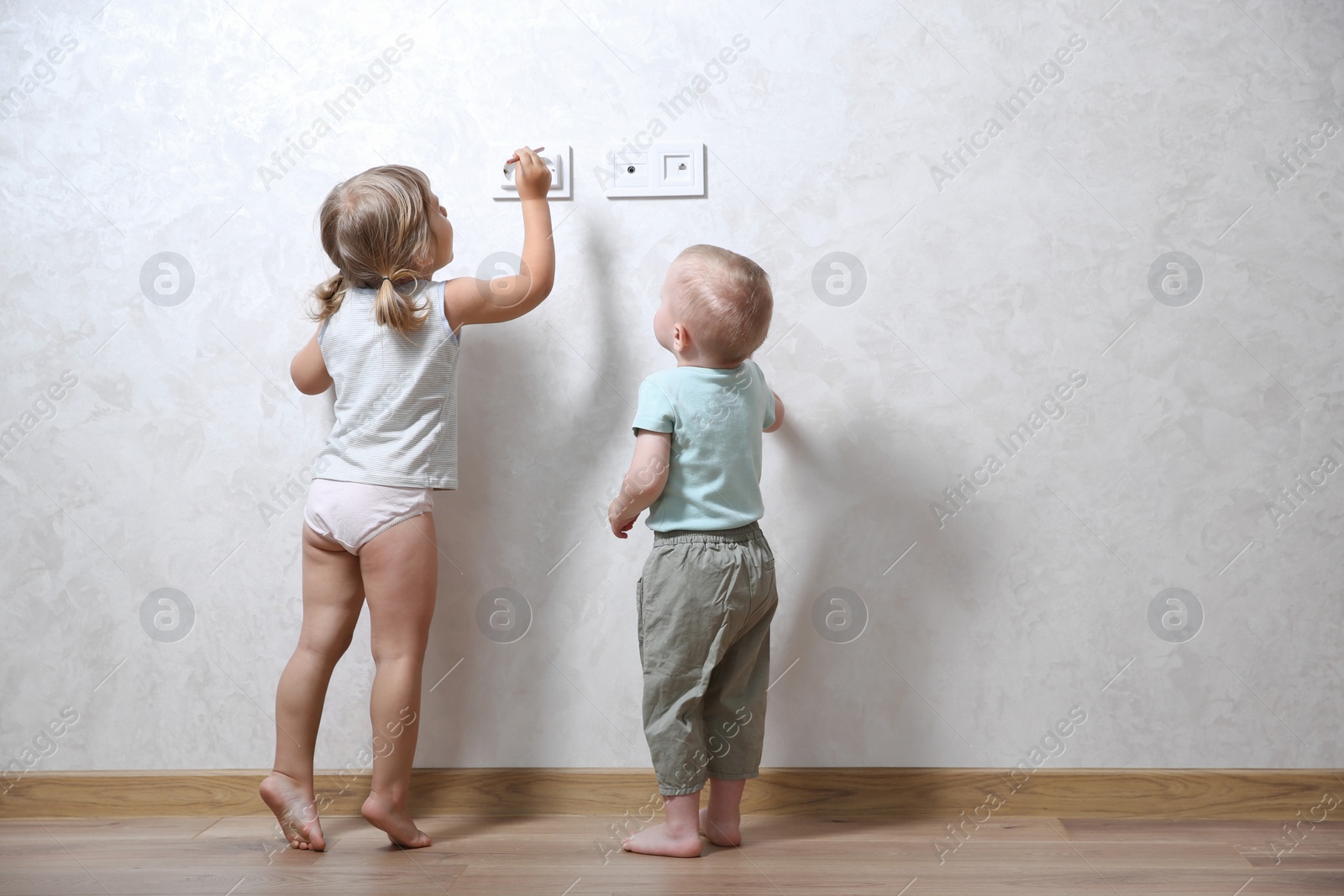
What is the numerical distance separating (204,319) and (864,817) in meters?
1.52

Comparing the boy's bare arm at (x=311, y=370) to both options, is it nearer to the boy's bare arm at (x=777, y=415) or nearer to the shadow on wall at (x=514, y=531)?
the shadow on wall at (x=514, y=531)

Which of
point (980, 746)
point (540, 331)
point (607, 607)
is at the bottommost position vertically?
point (980, 746)

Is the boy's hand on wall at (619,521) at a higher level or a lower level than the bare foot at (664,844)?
higher

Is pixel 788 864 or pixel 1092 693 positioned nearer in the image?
pixel 788 864

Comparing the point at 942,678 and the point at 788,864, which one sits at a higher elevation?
the point at 942,678

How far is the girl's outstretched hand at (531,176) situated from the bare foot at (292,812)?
3.49 ft

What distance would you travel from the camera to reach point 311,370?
1524mm

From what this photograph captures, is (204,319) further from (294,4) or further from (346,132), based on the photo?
(294,4)

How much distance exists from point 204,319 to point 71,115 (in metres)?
0.45

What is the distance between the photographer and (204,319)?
1.64 meters

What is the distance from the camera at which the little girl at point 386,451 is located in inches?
56.1

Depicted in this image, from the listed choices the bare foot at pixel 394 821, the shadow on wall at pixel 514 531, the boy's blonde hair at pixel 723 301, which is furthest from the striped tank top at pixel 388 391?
the bare foot at pixel 394 821

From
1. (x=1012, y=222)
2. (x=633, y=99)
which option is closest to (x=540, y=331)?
(x=633, y=99)

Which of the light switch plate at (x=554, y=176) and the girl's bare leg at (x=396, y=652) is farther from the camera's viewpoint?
the light switch plate at (x=554, y=176)
